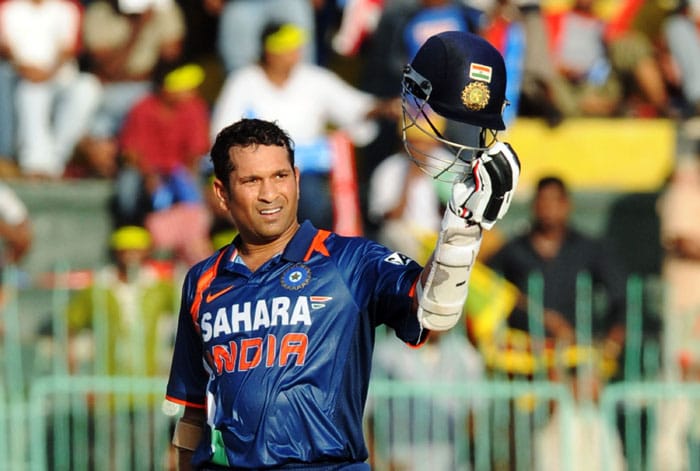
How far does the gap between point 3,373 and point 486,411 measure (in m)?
3.09

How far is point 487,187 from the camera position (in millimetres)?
4312

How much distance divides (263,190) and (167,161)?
6.61 meters

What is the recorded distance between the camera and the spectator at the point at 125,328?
30.7 feet

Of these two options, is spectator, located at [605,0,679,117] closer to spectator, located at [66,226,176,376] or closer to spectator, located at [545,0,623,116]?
spectator, located at [545,0,623,116]

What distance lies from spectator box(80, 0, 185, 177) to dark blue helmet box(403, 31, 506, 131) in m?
7.70

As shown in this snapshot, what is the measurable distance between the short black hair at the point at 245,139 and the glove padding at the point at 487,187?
98cm

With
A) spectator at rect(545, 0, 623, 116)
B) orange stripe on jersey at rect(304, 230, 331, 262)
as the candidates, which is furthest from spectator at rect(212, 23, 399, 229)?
orange stripe on jersey at rect(304, 230, 331, 262)

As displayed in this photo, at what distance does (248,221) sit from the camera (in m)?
5.14

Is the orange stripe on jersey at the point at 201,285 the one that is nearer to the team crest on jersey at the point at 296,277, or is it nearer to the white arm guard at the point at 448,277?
the team crest on jersey at the point at 296,277

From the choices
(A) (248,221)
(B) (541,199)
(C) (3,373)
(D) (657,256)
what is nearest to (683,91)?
(D) (657,256)

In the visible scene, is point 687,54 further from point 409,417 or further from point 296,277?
point 296,277

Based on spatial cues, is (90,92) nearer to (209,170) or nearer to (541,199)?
(209,170)

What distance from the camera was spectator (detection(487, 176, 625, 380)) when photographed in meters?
9.50

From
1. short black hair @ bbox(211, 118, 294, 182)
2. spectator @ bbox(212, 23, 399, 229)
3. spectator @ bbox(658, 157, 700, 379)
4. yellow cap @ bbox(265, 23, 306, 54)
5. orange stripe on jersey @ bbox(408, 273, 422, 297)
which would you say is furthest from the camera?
yellow cap @ bbox(265, 23, 306, 54)
